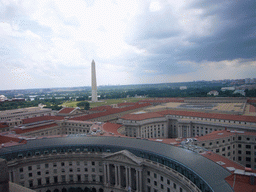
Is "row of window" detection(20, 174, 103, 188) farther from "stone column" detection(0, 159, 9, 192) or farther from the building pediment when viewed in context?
"stone column" detection(0, 159, 9, 192)

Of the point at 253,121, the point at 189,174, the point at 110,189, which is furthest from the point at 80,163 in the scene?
the point at 253,121

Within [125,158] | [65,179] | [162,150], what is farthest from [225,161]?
[65,179]

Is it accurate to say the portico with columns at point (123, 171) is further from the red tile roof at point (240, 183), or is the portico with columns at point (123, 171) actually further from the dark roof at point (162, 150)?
the red tile roof at point (240, 183)

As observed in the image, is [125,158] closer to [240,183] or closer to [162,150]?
[162,150]

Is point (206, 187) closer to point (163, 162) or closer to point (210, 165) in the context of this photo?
point (210, 165)

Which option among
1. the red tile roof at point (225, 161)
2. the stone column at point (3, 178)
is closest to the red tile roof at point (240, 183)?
the red tile roof at point (225, 161)
